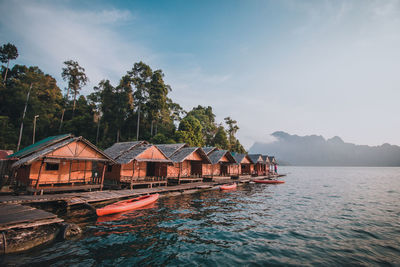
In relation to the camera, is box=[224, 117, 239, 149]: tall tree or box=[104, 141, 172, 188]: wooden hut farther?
box=[224, 117, 239, 149]: tall tree

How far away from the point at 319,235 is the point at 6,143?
47942 millimetres

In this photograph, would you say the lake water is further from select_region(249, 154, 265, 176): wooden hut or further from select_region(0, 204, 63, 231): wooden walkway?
select_region(249, 154, 265, 176): wooden hut

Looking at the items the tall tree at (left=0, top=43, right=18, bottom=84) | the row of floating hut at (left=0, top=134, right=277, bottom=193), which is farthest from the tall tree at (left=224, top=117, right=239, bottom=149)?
the tall tree at (left=0, top=43, right=18, bottom=84)

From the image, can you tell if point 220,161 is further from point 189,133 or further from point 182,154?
point 189,133

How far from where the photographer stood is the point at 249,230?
1066 centimetres

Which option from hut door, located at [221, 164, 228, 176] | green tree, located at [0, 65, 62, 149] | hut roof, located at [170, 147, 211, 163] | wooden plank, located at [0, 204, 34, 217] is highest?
green tree, located at [0, 65, 62, 149]

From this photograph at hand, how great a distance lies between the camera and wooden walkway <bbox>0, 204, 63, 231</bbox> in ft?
24.3

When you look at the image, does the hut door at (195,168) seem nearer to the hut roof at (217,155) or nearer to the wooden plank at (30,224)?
the hut roof at (217,155)

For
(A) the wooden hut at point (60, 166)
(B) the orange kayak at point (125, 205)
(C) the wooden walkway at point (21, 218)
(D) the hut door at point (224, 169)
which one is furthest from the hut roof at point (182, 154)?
(C) the wooden walkway at point (21, 218)

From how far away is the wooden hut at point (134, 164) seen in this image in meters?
19.7

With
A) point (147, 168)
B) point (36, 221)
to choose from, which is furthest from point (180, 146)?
point (36, 221)

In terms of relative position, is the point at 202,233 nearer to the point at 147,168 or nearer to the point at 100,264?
the point at 100,264

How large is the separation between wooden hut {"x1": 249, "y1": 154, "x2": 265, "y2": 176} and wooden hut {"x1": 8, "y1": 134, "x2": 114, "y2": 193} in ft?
111

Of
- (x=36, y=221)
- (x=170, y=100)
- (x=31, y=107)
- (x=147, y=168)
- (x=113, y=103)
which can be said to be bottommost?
(x=36, y=221)
